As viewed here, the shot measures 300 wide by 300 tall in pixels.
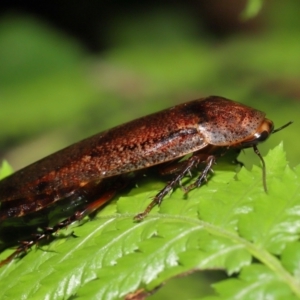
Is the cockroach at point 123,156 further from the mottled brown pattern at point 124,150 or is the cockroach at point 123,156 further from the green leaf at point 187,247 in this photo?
the green leaf at point 187,247

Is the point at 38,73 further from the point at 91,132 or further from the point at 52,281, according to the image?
the point at 52,281

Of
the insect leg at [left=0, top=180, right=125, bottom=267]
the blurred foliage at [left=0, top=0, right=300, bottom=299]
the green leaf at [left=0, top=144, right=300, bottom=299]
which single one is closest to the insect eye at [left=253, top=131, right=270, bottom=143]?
the green leaf at [left=0, top=144, right=300, bottom=299]

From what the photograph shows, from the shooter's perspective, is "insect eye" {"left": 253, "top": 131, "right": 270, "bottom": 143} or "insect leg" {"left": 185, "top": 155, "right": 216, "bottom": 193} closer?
"insect leg" {"left": 185, "top": 155, "right": 216, "bottom": 193}

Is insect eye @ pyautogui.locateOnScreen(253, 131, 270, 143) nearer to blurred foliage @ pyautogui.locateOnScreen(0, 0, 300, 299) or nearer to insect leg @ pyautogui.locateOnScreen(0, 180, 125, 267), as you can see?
insect leg @ pyautogui.locateOnScreen(0, 180, 125, 267)

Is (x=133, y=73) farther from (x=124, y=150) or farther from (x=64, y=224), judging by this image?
(x=64, y=224)

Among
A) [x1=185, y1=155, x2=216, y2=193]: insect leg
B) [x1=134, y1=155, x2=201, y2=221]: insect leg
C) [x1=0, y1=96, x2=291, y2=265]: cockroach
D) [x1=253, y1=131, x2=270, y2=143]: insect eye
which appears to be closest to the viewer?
[x1=134, y1=155, x2=201, y2=221]: insect leg
